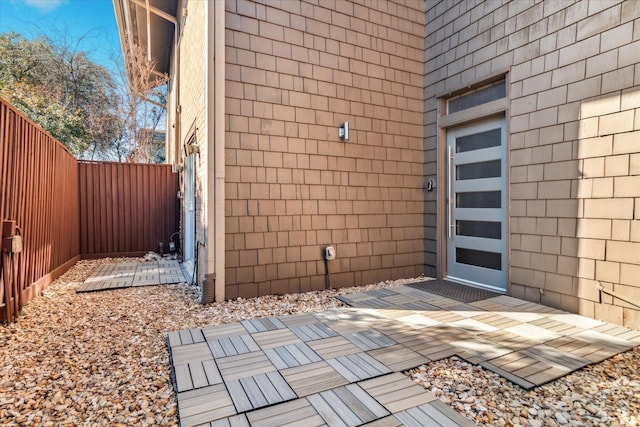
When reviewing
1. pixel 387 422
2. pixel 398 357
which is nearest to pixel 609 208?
pixel 398 357

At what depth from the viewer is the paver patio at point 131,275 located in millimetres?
4532

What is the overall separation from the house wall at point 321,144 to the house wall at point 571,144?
3.67 ft

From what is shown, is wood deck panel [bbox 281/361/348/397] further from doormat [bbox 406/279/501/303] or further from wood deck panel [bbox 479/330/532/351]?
doormat [bbox 406/279/501/303]

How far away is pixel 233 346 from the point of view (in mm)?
2596

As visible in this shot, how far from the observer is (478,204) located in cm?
425

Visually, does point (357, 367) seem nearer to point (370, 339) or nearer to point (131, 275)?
point (370, 339)

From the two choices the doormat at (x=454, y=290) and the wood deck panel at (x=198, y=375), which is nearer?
the wood deck panel at (x=198, y=375)

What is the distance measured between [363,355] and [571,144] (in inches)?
111

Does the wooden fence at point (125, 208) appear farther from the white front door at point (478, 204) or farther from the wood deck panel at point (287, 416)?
the wood deck panel at point (287, 416)

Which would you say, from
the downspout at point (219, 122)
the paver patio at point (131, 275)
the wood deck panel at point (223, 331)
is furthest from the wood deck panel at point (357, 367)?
the paver patio at point (131, 275)

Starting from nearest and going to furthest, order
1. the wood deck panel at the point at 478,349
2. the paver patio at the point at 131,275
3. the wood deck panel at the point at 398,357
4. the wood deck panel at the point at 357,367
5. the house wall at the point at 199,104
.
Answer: the wood deck panel at the point at 357,367
the wood deck panel at the point at 398,357
the wood deck panel at the point at 478,349
the house wall at the point at 199,104
the paver patio at the point at 131,275

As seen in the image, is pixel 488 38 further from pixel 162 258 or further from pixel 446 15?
pixel 162 258

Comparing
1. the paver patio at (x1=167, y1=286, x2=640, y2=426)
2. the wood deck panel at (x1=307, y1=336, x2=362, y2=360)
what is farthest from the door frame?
the wood deck panel at (x1=307, y1=336, x2=362, y2=360)

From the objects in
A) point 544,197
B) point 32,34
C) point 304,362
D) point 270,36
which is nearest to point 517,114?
point 544,197
